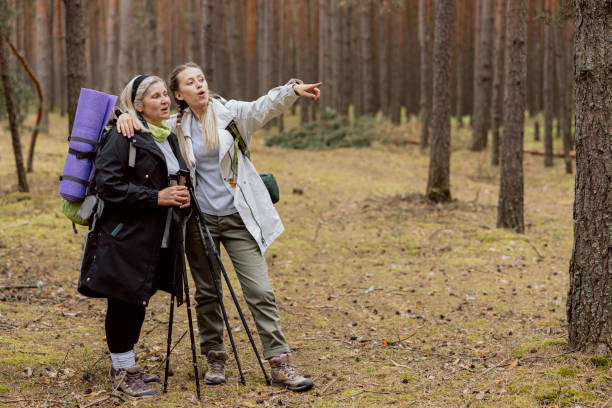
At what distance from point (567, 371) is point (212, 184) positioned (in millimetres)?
2708

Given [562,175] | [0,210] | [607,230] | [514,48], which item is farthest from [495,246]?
[562,175]

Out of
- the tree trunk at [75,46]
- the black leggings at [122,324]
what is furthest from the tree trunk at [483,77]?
the black leggings at [122,324]

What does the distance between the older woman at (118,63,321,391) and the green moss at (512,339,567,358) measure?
1.65 meters

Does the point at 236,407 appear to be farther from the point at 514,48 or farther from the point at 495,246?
the point at 514,48

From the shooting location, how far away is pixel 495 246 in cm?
877

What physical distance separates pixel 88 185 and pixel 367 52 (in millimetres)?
20643

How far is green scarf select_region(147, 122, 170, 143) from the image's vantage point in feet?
13.1

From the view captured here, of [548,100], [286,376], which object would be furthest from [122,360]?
[548,100]

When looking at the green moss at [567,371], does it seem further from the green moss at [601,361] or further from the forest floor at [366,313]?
the green moss at [601,361]

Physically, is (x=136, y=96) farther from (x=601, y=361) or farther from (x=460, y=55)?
(x=460, y=55)

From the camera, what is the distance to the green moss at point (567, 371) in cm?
399

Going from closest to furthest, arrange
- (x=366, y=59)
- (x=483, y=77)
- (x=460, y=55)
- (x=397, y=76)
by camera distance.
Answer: (x=483, y=77)
(x=366, y=59)
(x=397, y=76)
(x=460, y=55)

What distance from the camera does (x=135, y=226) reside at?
3.87 metres

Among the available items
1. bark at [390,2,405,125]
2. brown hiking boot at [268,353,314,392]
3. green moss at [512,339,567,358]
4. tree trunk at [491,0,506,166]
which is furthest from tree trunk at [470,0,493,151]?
brown hiking boot at [268,353,314,392]
